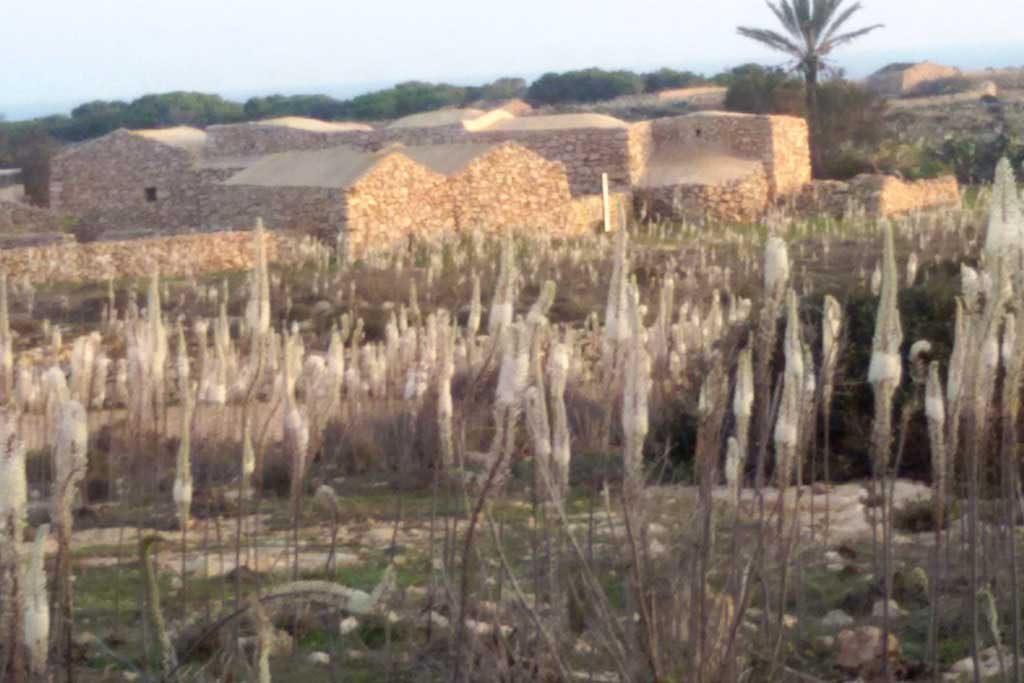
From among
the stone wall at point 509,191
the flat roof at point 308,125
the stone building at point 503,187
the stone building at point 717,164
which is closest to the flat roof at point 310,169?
the stone building at point 503,187

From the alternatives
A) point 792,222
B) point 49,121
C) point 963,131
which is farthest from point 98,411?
point 49,121

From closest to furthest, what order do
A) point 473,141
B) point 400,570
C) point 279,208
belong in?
point 400,570, point 279,208, point 473,141

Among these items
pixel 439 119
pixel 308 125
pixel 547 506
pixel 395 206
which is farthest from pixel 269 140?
pixel 547 506

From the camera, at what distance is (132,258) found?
2252 cm

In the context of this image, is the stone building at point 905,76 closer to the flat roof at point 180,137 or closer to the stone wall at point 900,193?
the stone wall at point 900,193

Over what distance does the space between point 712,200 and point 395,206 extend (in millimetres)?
7174

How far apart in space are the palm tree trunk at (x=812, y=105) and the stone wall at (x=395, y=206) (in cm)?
1201

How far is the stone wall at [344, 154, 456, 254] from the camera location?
25.8 m

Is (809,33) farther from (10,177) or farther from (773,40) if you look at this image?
(10,177)

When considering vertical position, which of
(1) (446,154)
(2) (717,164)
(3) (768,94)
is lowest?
(2) (717,164)

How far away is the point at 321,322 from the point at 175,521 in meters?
10.6

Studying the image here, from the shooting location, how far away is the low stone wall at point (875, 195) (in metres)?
30.1

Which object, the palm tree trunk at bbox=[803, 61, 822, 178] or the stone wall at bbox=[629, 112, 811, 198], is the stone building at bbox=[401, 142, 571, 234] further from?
the palm tree trunk at bbox=[803, 61, 822, 178]

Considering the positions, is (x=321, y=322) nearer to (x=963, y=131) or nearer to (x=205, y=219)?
(x=205, y=219)
